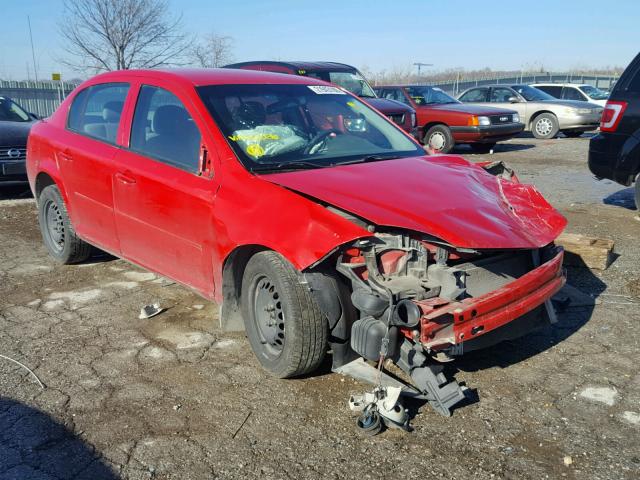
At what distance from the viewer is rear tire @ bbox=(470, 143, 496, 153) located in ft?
50.8

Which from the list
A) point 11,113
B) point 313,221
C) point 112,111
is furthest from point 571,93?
point 313,221

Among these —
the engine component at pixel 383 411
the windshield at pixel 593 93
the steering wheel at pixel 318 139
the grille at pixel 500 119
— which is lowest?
the engine component at pixel 383 411

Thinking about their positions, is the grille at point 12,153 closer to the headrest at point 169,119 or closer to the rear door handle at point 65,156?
the rear door handle at point 65,156

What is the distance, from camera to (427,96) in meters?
15.4

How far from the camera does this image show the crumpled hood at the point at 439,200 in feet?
10.3

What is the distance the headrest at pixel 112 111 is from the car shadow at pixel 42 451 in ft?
7.66

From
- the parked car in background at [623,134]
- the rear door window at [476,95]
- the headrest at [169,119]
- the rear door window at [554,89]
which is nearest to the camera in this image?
the headrest at [169,119]

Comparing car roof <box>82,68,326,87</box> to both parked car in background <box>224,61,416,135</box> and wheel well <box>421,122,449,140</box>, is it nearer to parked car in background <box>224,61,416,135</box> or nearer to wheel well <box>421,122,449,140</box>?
parked car in background <box>224,61,416,135</box>

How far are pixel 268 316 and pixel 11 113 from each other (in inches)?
331

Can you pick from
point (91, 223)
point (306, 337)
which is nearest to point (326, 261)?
point (306, 337)

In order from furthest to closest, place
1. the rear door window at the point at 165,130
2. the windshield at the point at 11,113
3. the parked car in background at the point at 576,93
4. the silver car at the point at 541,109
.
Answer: the parked car in background at the point at 576,93, the silver car at the point at 541,109, the windshield at the point at 11,113, the rear door window at the point at 165,130

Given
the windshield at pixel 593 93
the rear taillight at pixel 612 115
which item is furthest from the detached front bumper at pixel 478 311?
the windshield at pixel 593 93

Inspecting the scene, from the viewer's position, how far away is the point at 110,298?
4977 mm

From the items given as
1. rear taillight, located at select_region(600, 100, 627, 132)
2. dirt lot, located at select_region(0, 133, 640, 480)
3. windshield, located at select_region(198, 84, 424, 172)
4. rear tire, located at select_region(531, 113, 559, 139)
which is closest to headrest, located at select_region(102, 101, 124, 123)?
windshield, located at select_region(198, 84, 424, 172)
